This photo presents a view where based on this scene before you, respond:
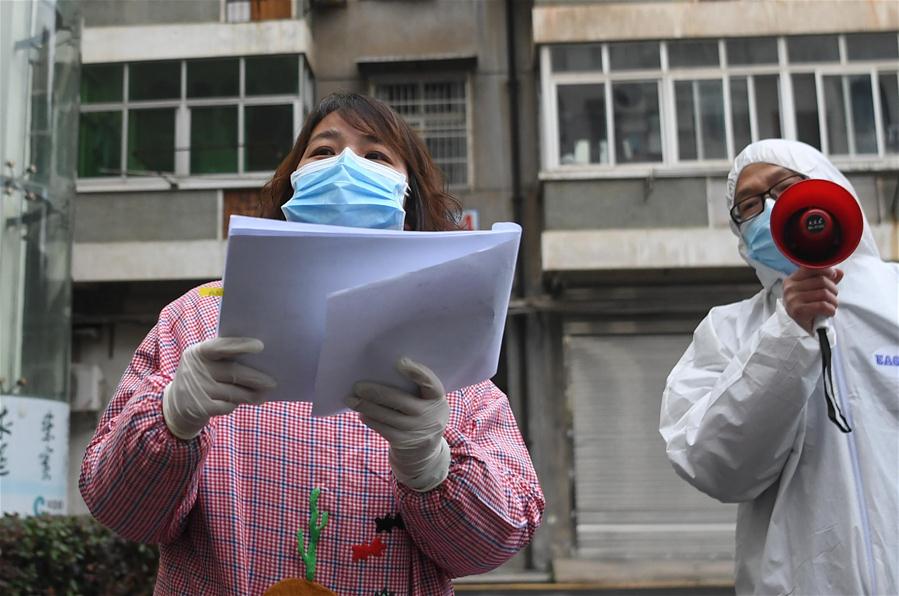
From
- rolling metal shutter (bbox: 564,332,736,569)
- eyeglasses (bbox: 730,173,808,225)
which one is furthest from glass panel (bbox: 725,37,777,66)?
eyeglasses (bbox: 730,173,808,225)

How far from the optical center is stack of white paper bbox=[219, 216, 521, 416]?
1.44m

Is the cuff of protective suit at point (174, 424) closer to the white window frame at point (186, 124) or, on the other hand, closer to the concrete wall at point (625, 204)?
the concrete wall at point (625, 204)

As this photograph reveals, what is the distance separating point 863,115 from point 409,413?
13.3 meters

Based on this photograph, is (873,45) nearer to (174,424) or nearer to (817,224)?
(817,224)

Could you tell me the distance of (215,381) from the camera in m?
1.52

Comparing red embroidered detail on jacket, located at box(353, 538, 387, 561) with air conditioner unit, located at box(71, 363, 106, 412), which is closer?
red embroidered detail on jacket, located at box(353, 538, 387, 561)

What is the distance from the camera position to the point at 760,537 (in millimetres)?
2635

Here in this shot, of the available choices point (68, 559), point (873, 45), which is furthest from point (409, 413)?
point (873, 45)

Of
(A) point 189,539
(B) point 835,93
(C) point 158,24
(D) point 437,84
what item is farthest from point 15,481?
(B) point 835,93

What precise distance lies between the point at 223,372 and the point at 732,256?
1201 centimetres

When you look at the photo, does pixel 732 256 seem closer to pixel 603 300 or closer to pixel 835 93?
pixel 603 300

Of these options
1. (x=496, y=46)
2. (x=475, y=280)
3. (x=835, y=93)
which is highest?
(x=496, y=46)

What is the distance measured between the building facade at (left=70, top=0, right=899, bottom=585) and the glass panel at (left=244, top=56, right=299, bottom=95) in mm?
27

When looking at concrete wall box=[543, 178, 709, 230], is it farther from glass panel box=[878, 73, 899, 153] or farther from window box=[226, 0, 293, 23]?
window box=[226, 0, 293, 23]
